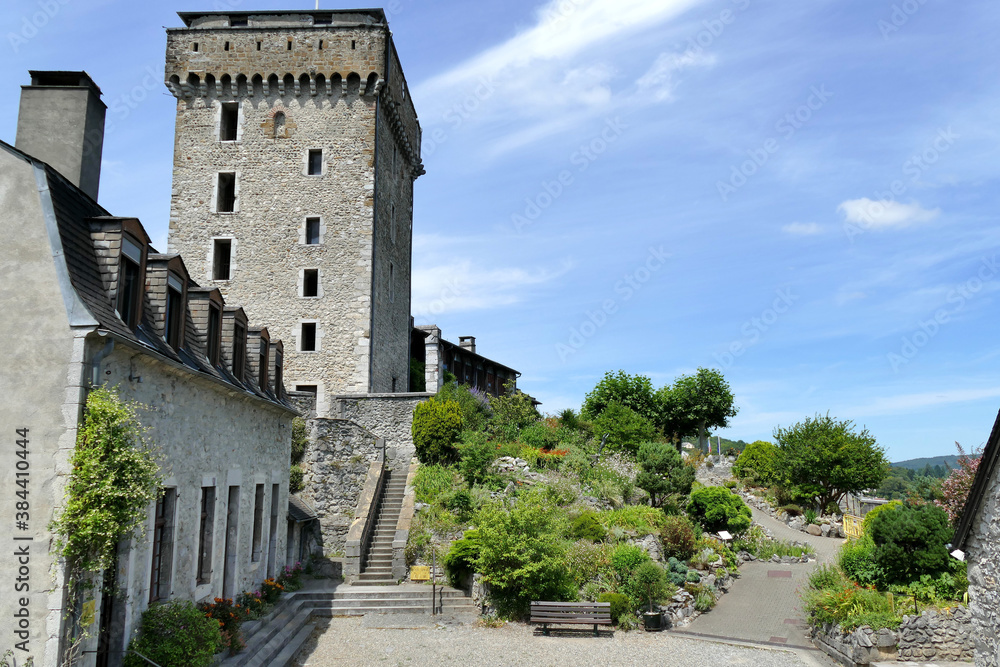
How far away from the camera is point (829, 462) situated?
29.2 meters

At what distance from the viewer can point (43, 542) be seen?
7.41 m

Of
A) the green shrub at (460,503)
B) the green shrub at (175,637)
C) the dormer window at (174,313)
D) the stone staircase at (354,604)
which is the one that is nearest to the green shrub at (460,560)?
the stone staircase at (354,604)

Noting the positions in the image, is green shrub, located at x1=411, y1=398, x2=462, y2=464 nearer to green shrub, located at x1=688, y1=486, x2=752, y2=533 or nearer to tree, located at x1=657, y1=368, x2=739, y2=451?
green shrub, located at x1=688, y1=486, x2=752, y2=533

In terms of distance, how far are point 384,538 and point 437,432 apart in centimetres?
480

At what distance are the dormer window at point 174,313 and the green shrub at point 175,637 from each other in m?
3.72

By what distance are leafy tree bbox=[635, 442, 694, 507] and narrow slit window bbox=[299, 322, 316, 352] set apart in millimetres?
13103

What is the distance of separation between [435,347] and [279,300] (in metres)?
6.79

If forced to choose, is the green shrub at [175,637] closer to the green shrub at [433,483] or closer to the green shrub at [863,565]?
the green shrub at [433,483]

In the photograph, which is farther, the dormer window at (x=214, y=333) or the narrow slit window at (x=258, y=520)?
the narrow slit window at (x=258, y=520)

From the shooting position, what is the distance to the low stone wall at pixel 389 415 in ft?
83.0

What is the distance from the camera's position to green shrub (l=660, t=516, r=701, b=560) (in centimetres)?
1838

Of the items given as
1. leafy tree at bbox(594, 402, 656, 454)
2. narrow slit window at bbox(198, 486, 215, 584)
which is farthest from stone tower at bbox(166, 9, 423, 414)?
narrow slit window at bbox(198, 486, 215, 584)

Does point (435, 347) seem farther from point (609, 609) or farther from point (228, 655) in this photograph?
point (228, 655)

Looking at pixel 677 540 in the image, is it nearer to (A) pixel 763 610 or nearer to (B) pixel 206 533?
(A) pixel 763 610
